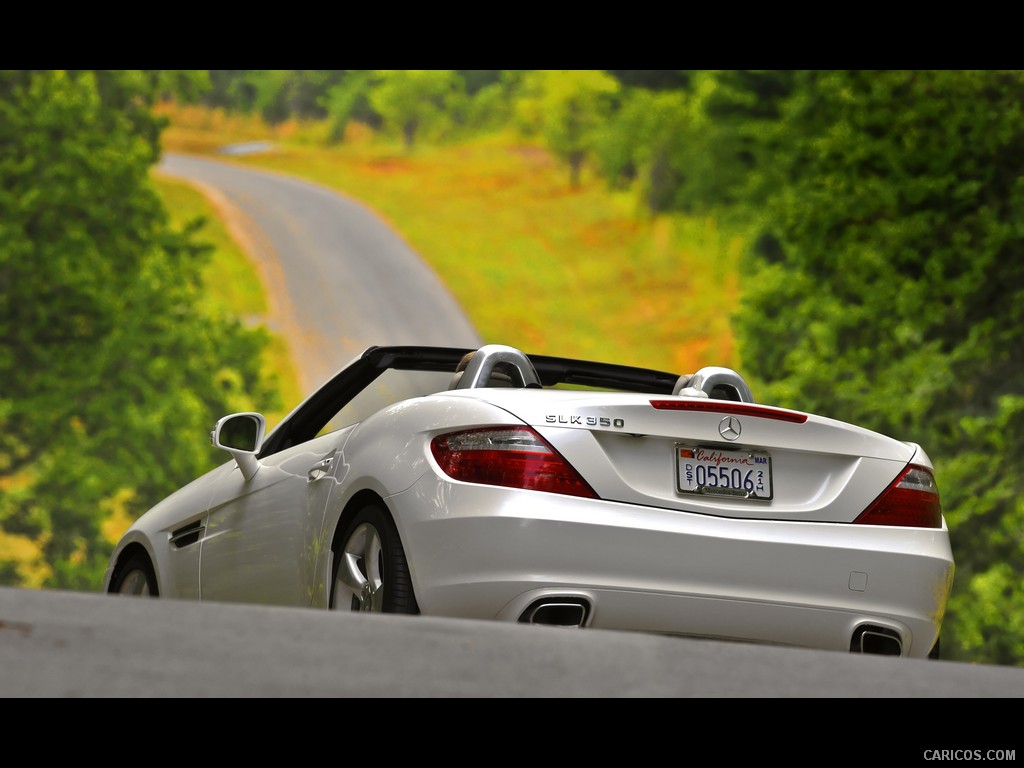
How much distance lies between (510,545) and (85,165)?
30.7 metres

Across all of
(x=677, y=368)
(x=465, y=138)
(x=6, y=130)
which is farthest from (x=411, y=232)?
(x=6, y=130)

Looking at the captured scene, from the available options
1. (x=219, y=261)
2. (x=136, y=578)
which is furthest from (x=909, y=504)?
(x=219, y=261)

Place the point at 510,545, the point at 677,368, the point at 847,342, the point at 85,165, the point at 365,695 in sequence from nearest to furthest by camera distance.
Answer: the point at 365,695, the point at 510,545, the point at 847,342, the point at 677,368, the point at 85,165

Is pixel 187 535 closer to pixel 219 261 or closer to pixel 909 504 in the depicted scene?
pixel 909 504

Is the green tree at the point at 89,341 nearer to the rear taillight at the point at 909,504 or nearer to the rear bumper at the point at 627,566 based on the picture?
the rear taillight at the point at 909,504

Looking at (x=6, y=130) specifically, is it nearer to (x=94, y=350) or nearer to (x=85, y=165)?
(x=85, y=165)

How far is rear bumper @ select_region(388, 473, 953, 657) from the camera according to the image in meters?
3.92

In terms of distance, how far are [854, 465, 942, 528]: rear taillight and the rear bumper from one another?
0.22m

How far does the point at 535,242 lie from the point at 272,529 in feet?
90.2

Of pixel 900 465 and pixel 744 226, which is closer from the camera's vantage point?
pixel 900 465

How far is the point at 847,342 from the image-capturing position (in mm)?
26281

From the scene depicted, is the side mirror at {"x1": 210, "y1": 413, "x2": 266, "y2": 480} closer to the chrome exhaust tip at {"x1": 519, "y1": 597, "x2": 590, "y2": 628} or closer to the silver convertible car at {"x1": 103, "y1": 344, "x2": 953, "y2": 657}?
the silver convertible car at {"x1": 103, "y1": 344, "x2": 953, "y2": 657}

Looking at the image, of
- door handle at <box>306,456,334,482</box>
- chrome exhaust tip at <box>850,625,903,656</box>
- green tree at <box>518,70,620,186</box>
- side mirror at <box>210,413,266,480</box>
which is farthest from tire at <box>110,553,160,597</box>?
green tree at <box>518,70,620,186</box>

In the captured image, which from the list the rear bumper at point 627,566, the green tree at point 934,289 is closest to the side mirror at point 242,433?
the rear bumper at point 627,566
